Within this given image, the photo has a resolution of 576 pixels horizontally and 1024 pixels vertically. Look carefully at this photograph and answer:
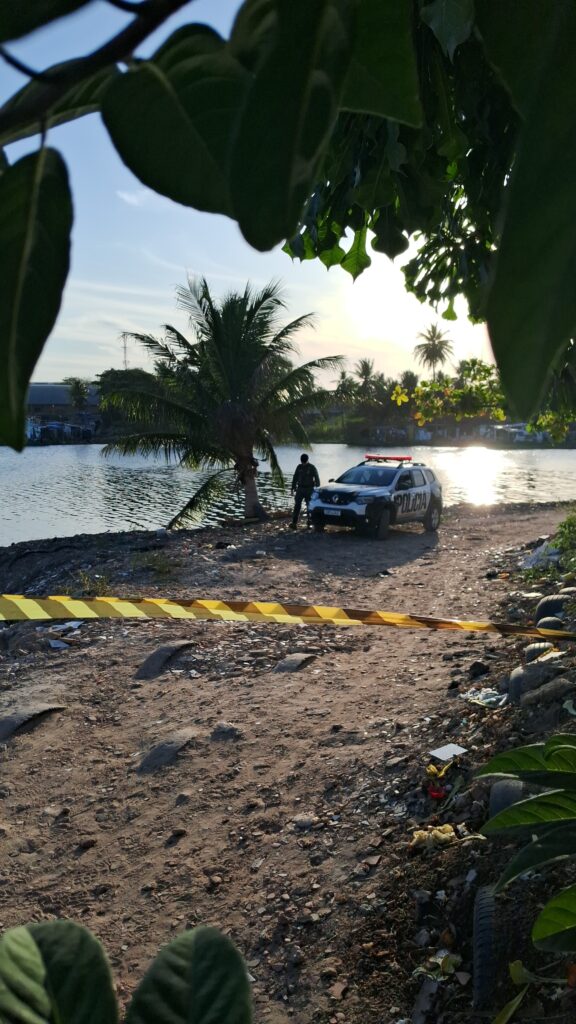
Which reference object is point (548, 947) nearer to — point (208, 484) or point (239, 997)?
point (239, 997)

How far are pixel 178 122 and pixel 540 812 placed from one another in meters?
1.44

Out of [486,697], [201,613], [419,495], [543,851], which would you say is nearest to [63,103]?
[543,851]

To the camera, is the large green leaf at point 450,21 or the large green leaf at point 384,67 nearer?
the large green leaf at point 384,67

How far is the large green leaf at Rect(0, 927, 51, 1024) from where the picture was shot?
341 mm

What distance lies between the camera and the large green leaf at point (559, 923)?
4.25 feet

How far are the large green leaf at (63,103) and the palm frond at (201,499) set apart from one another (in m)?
15.8

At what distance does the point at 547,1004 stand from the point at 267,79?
114 inches

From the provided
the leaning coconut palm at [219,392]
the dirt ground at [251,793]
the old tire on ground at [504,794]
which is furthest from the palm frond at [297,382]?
the old tire on ground at [504,794]

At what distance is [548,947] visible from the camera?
1327mm

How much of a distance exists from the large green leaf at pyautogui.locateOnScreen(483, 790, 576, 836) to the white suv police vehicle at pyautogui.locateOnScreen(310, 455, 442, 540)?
1229 centimetres

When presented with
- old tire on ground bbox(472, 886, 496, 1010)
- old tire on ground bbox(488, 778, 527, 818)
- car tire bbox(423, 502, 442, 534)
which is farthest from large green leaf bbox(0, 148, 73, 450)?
car tire bbox(423, 502, 442, 534)

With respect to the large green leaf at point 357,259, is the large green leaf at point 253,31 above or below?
below

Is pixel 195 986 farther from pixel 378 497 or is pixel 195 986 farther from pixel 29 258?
pixel 378 497

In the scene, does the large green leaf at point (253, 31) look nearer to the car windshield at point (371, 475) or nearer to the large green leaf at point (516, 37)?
the large green leaf at point (516, 37)
